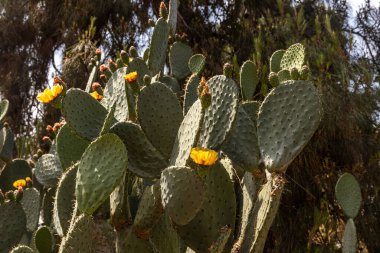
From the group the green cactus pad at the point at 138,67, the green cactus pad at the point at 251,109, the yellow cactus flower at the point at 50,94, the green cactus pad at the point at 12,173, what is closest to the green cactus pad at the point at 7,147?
the green cactus pad at the point at 12,173

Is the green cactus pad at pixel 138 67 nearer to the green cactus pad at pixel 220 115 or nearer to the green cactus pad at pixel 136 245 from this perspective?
the green cactus pad at pixel 220 115

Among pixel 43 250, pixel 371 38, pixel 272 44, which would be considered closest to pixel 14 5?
pixel 272 44

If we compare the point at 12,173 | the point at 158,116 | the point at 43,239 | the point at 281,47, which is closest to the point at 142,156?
the point at 158,116

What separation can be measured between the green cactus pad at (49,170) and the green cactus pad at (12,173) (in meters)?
0.54

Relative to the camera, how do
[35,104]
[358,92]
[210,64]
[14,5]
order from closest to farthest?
[358,92] < [210,64] < [35,104] < [14,5]

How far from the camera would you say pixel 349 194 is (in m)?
2.99

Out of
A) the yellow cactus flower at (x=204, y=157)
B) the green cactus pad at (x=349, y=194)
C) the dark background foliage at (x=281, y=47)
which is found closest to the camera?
the yellow cactus flower at (x=204, y=157)

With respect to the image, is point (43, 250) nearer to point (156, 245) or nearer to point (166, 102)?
point (156, 245)

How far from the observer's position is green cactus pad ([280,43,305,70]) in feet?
6.98

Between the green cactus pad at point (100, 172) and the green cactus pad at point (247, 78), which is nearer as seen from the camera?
the green cactus pad at point (100, 172)

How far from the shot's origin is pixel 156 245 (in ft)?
6.06

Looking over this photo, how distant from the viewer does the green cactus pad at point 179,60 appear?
294 cm

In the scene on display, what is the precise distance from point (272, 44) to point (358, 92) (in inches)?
25.6

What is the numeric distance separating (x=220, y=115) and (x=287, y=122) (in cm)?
22
